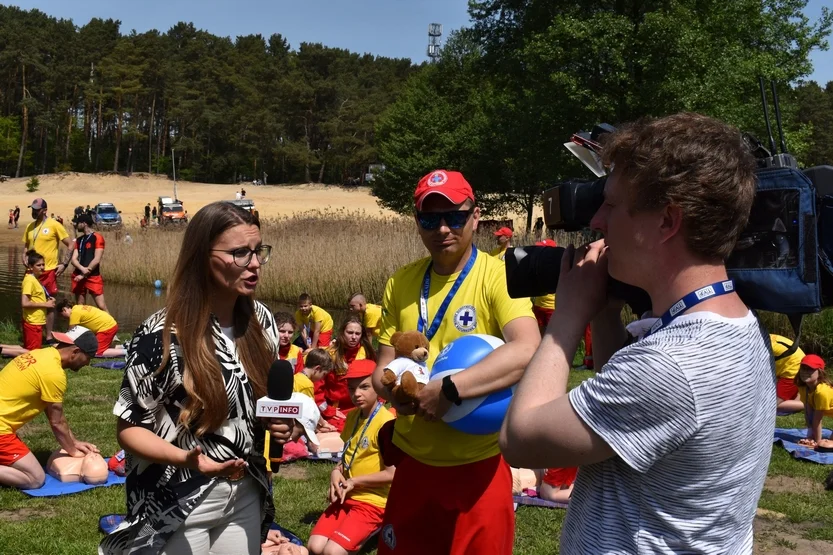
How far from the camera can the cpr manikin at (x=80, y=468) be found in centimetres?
Result: 682

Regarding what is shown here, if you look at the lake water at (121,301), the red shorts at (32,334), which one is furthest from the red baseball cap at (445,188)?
the lake water at (121,301)

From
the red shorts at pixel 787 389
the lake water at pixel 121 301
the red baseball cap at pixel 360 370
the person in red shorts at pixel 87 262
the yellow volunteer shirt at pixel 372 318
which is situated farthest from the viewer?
the lake water at pixel 121 301

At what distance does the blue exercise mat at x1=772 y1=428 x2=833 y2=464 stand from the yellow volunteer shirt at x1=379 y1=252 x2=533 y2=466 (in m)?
5.42

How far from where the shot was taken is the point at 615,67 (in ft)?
84.7

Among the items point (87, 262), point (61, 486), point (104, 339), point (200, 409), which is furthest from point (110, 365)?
point (200, 409)

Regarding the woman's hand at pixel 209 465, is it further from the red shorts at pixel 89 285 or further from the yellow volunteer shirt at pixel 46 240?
the red shorts at pixel 89 285

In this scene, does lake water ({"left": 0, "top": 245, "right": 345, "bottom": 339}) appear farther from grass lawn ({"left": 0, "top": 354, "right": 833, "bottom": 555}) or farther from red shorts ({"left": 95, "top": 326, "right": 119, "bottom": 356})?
grass lawn ({"left": 0, "top": 354, "right": 833, "bottom": 555})

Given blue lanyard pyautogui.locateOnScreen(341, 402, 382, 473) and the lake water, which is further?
the lake water

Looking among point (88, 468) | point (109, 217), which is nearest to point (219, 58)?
point (109, 217)

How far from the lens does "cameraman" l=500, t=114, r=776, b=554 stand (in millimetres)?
1562

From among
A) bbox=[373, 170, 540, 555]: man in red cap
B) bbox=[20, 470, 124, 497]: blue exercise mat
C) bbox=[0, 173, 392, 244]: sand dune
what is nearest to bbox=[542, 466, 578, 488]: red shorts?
bbox=[373, 170, 540, 555]: man in red cap

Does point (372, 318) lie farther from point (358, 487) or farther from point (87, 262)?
point (87, 262)

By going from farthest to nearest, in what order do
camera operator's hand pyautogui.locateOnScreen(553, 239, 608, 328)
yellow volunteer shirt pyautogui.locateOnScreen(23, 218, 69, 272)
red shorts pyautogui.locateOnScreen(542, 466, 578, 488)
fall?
yellow volunteer shirt pyautogui.locateOnScreen(23, 218, 69, 272) < red shorts pyautogui.locateOnScreen(542, 466, 578, 488) < camera operator's hand pyautogui.locateOnScreen(553, 239, 608, 328)

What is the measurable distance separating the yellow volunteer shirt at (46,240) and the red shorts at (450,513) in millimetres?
12275
